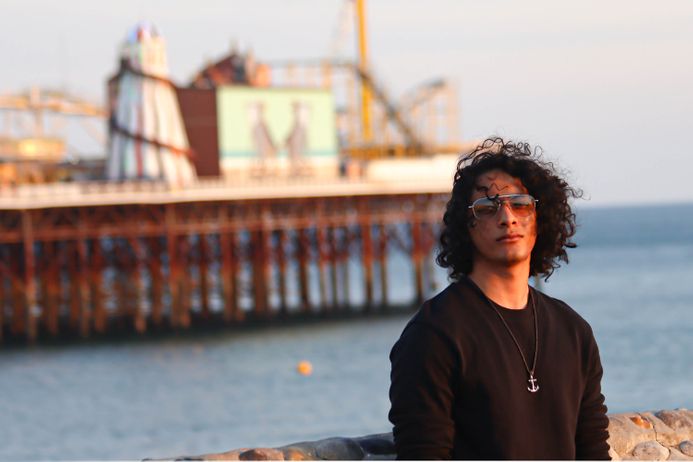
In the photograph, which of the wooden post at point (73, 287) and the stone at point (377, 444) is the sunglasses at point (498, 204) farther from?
the wooden post at point (73, 287)

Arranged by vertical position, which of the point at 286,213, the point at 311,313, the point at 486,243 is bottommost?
the point at 311,313

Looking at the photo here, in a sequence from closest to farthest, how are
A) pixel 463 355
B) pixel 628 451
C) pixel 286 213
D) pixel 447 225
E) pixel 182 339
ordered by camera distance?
1. pixel 463 355
2. pixel 447 225
3. pixel 628 451
4. pixel 182 339
5. pixel 286 213

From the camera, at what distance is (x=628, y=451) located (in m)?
8.06

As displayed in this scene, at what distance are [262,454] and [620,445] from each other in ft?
6.71

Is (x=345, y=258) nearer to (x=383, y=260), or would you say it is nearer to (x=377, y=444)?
(x=383, y=260)

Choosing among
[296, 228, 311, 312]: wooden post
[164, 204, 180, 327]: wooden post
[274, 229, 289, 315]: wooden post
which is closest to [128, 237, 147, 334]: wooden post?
[164, 204, 180, 327]: wooden post

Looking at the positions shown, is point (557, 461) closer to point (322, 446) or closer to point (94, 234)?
point (322, 446)

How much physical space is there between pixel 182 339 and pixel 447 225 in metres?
34.4

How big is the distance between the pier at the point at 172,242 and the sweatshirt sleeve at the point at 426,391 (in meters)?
34.5

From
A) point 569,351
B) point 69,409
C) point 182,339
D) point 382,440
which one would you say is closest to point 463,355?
point 569,351

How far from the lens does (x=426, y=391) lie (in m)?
5.50

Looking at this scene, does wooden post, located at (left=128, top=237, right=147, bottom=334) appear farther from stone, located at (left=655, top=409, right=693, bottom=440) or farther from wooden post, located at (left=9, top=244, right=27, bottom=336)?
stone, located at (left=655, top=409, right=693, bottom=440)

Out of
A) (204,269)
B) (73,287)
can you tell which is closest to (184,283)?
(204,269)

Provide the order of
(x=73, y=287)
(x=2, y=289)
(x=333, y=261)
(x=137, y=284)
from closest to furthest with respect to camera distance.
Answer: (x=73, y=287) < (x=137, y=284) < (x=2, y=289) < (x=333, y=261)
